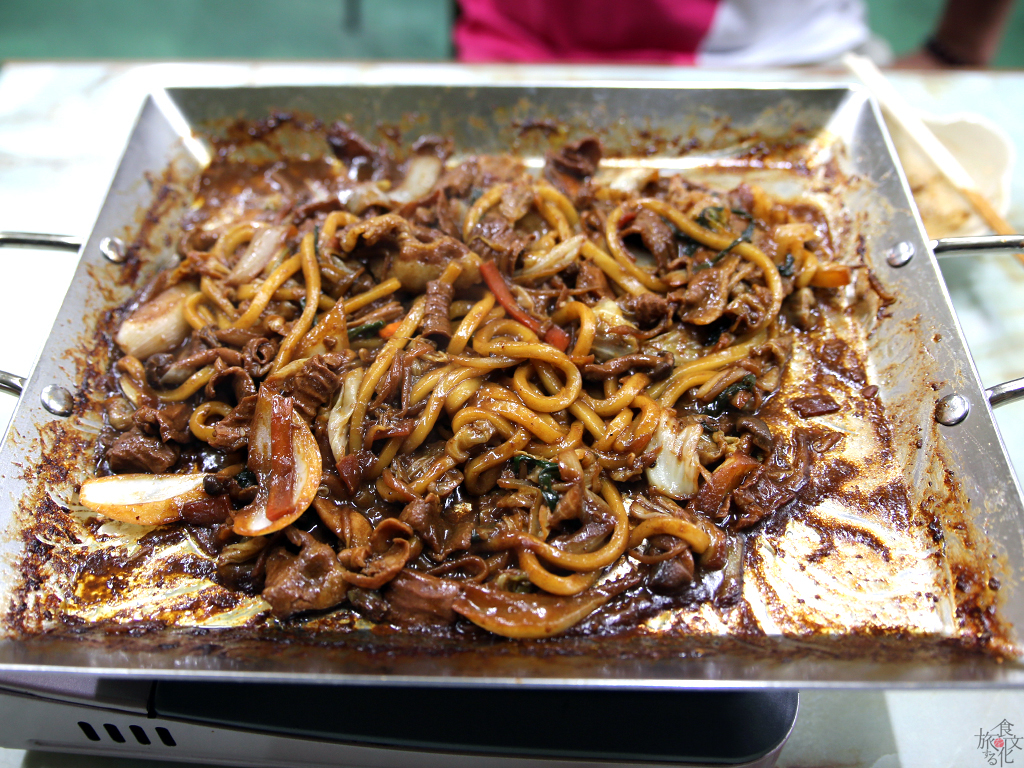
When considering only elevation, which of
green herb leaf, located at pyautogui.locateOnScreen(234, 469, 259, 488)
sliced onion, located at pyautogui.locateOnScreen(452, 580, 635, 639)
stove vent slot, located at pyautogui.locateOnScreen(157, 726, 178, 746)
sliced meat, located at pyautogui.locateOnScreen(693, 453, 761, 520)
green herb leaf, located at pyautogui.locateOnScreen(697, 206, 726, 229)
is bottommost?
stove vent slot, located at pyautogui.locateOnScreen(157, 726, 178, 746)

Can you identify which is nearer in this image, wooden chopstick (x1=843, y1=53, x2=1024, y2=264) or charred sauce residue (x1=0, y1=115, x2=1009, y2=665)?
charred sauce residue (x1=0, y1=115, x2=1009, y2=665)

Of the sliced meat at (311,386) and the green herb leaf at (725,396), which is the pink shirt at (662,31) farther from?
the sliced meat at (311,386)

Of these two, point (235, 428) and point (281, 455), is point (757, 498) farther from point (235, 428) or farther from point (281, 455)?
point (235, 428)

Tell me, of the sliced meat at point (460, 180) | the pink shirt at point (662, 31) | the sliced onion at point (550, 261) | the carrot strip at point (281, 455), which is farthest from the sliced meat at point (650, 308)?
the pink shirt at point (662, 31)

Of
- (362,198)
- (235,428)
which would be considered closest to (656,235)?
(362,198)

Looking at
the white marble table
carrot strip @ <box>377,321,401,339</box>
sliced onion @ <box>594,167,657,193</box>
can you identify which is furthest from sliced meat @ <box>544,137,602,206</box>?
carrot strip @ <box>377,321,401,339</box>

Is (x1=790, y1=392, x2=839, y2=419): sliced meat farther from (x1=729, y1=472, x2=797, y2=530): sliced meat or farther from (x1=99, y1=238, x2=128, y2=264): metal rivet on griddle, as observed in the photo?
(x1=99, y1=238, x2=128, y2=264): metal rivet on griddle

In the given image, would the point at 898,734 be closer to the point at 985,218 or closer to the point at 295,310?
the point at 985,218
